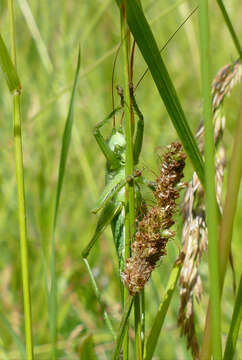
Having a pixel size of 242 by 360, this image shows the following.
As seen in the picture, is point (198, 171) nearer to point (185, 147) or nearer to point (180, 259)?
point (185, 147)

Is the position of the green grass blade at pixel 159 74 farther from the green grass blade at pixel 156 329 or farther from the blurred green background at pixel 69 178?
the blurred green background at pixel 69 178

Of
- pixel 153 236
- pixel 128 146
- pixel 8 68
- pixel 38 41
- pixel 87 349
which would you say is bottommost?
pixel 87 349

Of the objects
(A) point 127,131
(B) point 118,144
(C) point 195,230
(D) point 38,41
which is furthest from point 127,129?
(D) point 38,41

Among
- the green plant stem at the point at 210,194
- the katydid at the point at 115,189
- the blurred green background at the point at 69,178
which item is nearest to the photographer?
the green plant stem at the point at 210,194

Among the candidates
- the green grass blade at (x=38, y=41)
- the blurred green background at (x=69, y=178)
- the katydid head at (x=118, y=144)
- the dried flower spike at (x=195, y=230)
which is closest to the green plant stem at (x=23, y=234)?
the dried flower spike at (x=195, y=230)

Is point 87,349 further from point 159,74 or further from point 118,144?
point 118,144

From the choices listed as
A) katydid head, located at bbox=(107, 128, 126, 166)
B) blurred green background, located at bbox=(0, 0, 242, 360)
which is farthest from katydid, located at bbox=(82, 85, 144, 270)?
blurred green background, located at bbox=(0, 0, 242, 360)

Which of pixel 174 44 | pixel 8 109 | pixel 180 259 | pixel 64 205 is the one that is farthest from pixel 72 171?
pixel 180 259
